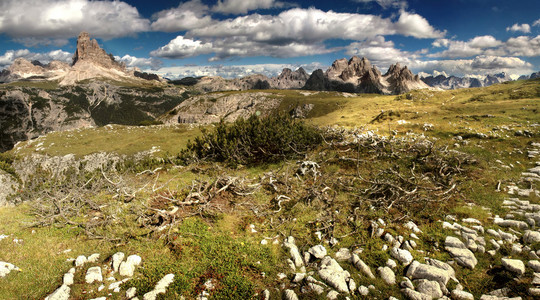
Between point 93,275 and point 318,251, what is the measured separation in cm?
745

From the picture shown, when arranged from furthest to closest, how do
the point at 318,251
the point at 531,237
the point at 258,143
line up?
the point at 258,143, the point at 318,251, the point at 531,237

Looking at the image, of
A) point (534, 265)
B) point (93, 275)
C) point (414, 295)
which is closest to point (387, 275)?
point (414, 295)

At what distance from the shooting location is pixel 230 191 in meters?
14.3

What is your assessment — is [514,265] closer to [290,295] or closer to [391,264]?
[391,264]

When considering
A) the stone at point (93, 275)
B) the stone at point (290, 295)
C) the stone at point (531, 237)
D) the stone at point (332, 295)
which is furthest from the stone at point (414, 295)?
the stone at point (93, 275)

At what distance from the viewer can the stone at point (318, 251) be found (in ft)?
28.6

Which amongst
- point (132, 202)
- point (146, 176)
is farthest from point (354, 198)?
point (146, 176)

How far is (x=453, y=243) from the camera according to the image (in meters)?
8.90

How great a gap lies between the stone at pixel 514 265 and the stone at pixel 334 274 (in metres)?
4.93

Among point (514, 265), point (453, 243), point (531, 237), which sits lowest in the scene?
point (453, 243)

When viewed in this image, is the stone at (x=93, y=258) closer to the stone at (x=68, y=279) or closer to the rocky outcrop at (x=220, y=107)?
the stone at (x=68, y=279)

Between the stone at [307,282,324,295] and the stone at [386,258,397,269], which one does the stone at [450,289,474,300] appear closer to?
the stone at [386,258,397,269]

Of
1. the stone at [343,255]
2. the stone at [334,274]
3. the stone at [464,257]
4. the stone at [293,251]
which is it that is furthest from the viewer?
the stone at [343,255]

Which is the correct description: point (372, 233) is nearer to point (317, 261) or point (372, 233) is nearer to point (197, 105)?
point (317, 261)
